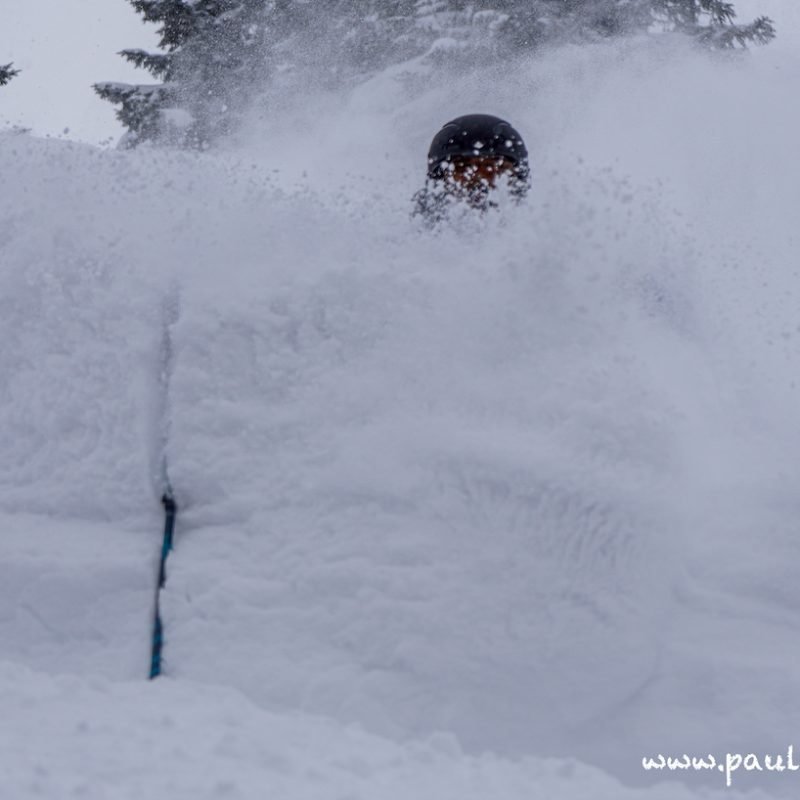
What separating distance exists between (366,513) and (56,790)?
1.73 meters

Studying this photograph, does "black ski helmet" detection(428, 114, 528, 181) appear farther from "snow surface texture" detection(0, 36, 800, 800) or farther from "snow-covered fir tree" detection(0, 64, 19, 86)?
"snow-covered fir tree" detection(0, 64, 19, 86)

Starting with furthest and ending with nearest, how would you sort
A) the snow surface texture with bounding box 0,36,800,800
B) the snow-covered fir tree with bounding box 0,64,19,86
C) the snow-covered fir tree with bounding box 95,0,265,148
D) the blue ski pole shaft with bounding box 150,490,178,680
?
the snow-covered fir tree with bounding box 95,0,265,148
the snow-covered fir tree with bounding box 0,64,19,86
the blue ski pole shaft with bounding box 150,490,178,680
the snow surface texture with bounding box 0,36,800,800

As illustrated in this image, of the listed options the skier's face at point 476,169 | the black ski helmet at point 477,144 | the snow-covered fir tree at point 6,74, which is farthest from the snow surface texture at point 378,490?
the snow-covered fir tree at point 6,74

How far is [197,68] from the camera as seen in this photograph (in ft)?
58.1

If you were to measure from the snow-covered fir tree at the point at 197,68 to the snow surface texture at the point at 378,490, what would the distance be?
12.3 metres

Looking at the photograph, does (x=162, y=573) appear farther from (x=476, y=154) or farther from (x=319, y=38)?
(x=319, y=38)

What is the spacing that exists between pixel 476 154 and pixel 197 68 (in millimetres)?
13088

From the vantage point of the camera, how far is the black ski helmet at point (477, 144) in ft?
19.7

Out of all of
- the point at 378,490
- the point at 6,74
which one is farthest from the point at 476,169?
the point at 6,74

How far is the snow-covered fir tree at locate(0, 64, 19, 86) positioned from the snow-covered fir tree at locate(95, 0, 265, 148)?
10.3 feet

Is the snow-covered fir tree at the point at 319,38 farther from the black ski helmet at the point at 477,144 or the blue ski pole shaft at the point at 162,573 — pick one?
the blue ski pole shaft at the point at 162,573

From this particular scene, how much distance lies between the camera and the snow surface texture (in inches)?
132

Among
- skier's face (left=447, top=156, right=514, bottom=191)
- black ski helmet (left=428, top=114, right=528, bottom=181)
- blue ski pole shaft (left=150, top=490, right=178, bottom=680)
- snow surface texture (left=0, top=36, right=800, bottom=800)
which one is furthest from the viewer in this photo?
black ski helmet (left=428, top=114, right=528, bottom=181)

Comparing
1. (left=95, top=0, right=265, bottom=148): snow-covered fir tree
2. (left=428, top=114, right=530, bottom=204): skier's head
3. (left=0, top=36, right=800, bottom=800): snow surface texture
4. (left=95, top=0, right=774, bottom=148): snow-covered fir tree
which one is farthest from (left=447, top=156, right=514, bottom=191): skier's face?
(left=95, top=0, right=265, bottom=148): snow-covered fir tree
